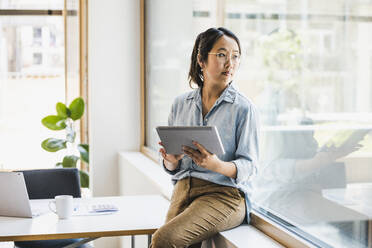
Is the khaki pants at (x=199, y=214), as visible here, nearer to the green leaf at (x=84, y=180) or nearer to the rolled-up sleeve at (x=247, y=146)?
the rolled-up sleeve at (x=247, y=146)

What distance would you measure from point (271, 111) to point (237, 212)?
0.45 metres

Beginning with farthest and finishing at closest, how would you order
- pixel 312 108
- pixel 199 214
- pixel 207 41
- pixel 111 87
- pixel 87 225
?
pixel 111 87 < pixel 87 225 < pixel 207 41 < pixel 199 214 < pixel 312 108

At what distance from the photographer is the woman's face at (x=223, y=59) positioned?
2180 mm

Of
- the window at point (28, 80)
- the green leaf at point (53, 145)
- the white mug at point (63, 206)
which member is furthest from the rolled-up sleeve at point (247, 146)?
the window at point (28, 80)

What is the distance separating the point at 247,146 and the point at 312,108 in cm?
31

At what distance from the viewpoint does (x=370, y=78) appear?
1.63 metres

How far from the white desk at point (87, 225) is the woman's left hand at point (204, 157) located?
508 millimetres

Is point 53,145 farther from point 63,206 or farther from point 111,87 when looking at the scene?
point 63,206

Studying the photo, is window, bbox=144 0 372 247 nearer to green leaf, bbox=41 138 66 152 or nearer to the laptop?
the laptop

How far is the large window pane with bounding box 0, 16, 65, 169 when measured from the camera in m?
6.49

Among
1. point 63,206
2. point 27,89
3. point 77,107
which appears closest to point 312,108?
point 63,206

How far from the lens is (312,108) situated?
1952 mm

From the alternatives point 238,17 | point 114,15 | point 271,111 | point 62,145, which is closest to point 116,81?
point 114,15

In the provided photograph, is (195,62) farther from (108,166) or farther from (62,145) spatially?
(62,145)
